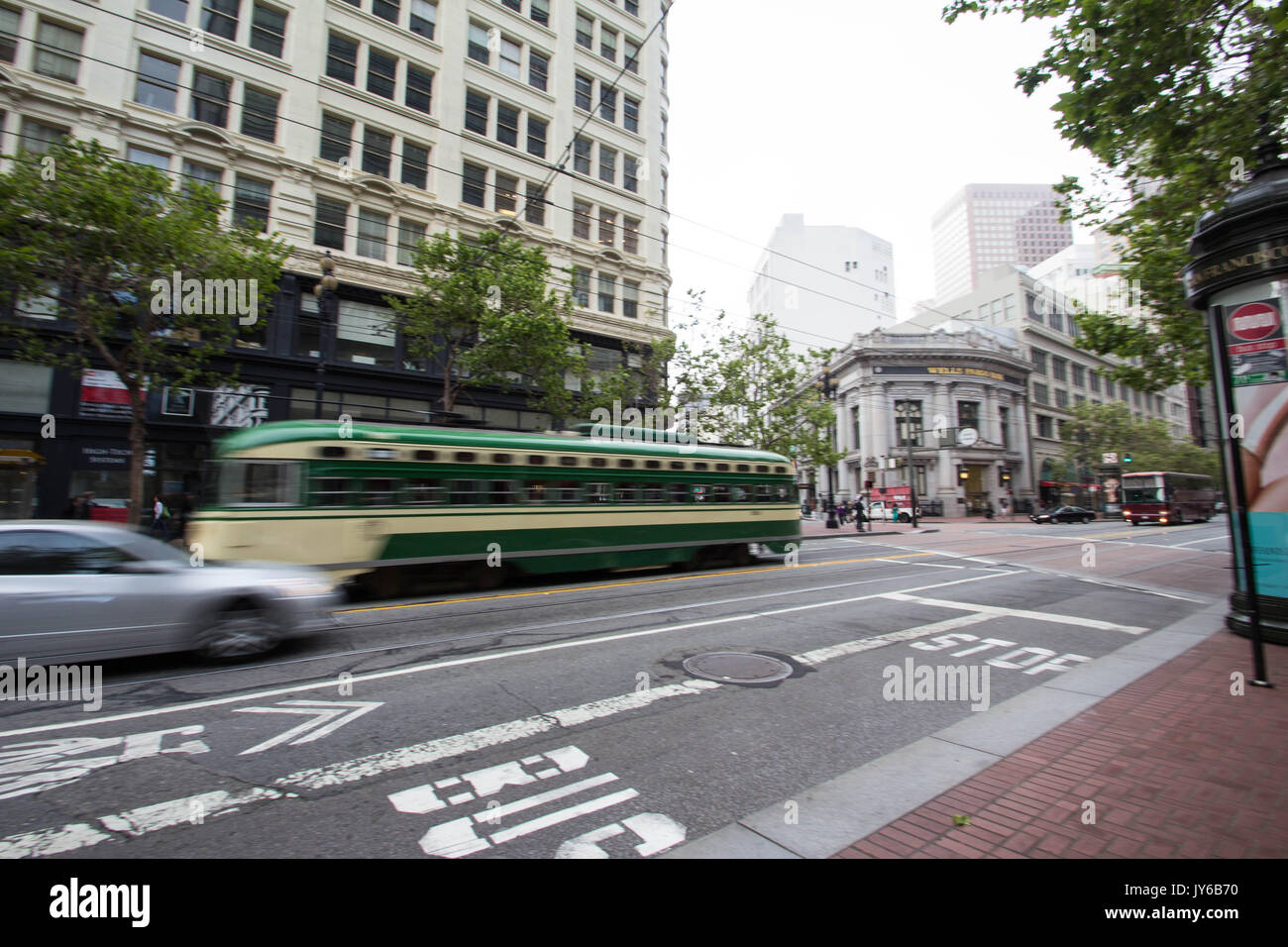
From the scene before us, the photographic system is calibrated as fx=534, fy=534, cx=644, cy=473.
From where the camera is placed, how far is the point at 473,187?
25703 mm

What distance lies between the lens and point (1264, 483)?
680 cm

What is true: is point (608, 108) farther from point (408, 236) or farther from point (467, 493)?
point (467, 493)

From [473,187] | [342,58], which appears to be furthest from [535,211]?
[342,58]

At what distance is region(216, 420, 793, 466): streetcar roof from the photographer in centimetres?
954

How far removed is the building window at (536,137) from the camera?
27922mm

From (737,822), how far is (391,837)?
191 centimetres

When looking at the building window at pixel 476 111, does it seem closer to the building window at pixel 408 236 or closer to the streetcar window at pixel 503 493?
the building window at pixel 408 236

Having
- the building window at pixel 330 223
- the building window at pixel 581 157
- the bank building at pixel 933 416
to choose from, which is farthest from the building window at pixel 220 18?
the bank building at pixel 933 416

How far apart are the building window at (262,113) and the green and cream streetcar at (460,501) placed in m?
19.0

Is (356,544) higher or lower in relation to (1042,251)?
lower
